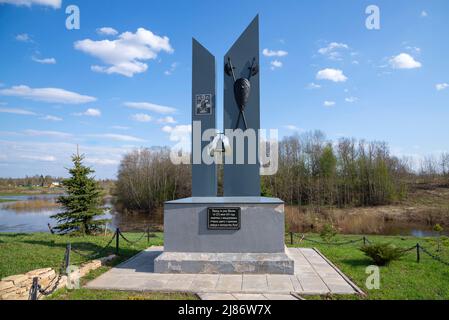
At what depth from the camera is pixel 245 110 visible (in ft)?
28.8

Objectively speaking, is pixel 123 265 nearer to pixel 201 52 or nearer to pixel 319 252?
pixel 319 252

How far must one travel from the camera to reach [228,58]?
29.3 ft

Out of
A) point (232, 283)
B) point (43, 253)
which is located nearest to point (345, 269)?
point (232, 283)

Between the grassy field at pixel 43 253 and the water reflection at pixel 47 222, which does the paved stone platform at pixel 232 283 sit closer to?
the grassy field at pixel 43 253

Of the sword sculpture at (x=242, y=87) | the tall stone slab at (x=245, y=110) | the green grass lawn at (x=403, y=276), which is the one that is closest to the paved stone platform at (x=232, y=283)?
the green grass lawn at (x=403, y=276)

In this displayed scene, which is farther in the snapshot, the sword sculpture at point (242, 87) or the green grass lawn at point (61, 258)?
the sword sculpture at point (242, 87)

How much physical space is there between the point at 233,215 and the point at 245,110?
301 cm

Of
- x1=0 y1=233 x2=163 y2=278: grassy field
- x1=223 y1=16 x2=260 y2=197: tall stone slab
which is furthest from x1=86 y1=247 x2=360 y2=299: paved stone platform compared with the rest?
x1=223 y1=16 x2=260 y2=197: tall stone slab

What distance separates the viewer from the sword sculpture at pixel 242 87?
8688mm

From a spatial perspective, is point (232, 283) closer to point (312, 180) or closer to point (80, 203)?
point (80, 203)

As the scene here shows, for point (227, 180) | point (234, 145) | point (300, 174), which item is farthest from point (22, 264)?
point (300, 174)

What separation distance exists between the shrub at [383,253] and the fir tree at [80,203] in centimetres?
1244

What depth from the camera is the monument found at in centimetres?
715
